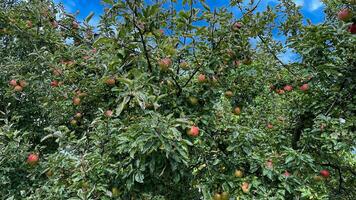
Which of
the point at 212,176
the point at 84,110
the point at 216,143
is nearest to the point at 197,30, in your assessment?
the point at 216,143

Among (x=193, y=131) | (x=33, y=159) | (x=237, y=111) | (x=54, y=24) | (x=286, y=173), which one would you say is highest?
(x=54, y=24)

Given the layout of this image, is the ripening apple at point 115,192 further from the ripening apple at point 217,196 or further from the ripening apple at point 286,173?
the ripening apple at point 286,173

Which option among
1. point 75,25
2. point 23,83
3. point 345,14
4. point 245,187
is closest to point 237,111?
point 245,187

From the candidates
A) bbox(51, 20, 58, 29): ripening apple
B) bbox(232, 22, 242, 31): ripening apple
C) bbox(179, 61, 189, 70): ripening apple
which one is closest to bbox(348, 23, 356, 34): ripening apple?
bbox(232, 22, 242, 31): ripening apple

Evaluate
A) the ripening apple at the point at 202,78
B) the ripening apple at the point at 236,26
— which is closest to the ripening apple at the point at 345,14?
the ripening apple at the point at 236,26

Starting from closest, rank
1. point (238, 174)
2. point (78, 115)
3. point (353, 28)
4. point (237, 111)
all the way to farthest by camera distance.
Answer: point (238, 174) → point (353, 28) → point (237, 111) → point (78, 115)

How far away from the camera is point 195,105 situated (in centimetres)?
370

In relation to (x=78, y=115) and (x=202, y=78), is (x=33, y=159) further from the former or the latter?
(x=202, y=78)

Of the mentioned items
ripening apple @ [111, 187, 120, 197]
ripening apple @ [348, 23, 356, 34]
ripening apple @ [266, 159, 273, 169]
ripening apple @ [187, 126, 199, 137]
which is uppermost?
ripening apple @ [348, 23, 356, 34]

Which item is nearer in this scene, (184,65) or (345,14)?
(345,14)

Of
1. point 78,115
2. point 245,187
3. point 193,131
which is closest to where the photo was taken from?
point 193,131

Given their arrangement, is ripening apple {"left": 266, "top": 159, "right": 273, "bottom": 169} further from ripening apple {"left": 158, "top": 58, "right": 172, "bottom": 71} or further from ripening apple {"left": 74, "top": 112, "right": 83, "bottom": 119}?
ripening apple {"left": 74, "top": 112, "right": 83, "bottom": 119}

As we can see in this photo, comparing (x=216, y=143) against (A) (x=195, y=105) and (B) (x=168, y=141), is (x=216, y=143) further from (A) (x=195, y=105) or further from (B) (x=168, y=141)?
(B) (x=168, y=141)

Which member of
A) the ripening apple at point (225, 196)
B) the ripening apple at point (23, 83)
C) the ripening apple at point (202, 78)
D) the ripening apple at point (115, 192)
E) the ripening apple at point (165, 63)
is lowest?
the ripening apple at point (225, 196)
